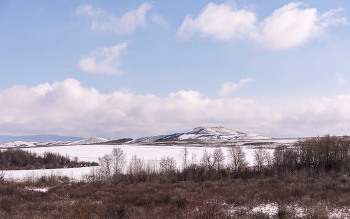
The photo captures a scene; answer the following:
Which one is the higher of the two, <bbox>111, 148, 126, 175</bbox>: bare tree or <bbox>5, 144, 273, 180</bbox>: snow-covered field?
<bbox>111, 148, 126, 175</bbox>: bare tree

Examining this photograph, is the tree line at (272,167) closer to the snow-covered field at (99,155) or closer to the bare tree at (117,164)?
the bare tree at (117,164)

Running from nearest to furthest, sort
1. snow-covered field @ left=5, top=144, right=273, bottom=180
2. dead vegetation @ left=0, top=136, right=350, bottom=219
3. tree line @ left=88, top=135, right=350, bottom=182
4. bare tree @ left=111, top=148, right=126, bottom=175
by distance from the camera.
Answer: dead vegetation @ left=0, top=136, right=350, bottom=219 → tree line @ left=88, top=135, right=350, bottom=182 → bare tree @ left=111, top=148, right=126, bottom=175 → snow-covered field @ left=5, top=144, right=273, bottom=180

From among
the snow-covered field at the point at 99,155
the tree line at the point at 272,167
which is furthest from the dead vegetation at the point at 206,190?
the snow-covered field at the point at 99,155

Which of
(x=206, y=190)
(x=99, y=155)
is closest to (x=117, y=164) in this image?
(x=206, y=190)

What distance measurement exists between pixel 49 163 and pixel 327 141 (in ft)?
204

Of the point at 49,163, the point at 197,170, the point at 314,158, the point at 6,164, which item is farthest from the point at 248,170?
the point at 6,164

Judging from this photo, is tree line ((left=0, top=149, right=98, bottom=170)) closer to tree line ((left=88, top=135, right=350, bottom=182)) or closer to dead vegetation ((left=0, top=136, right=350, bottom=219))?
tree line ((left=88, top=135, right=350, bottom=182))

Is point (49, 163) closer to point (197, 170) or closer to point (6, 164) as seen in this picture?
point (6, 164)

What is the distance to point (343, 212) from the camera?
13023 mm

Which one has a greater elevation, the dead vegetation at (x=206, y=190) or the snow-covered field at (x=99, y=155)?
the dead vegetation at (x=206, y=190)

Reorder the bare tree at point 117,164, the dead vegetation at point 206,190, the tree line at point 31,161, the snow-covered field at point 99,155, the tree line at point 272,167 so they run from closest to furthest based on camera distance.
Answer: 1. the dead vegetation at point 206,190
2. the tree line at point 272,167
3. the bare tree at point 117,164
4. the snow-covered field at point 99,155
5. the tree line at point 31,161

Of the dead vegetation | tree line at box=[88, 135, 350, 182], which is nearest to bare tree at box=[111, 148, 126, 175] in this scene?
tree line at box=[88, 135, 350, 182]

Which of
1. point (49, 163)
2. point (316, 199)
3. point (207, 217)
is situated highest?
point (207, 217)

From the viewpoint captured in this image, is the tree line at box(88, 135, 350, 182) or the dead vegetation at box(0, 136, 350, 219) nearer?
the dead vegetation at box(0, 136, 350, 219)
